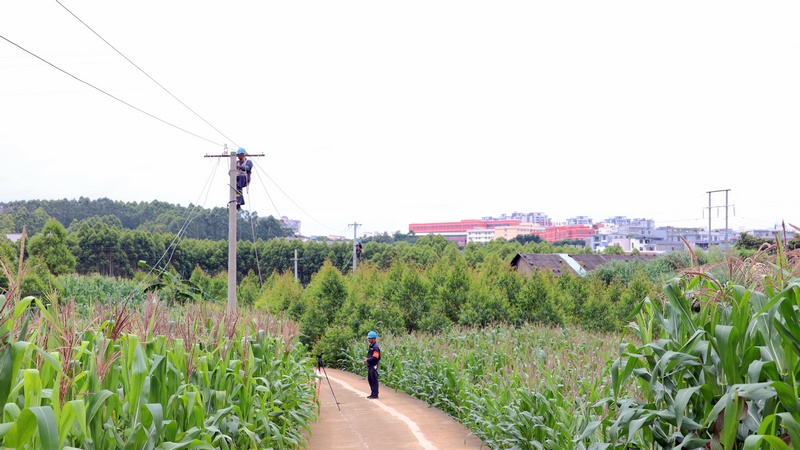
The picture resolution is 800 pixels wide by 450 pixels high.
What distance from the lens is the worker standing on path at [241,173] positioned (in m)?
13.9

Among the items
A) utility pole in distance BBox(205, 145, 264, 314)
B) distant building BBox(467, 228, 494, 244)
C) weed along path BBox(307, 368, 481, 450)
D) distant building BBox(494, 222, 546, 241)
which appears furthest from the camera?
distant building BBox(467, 228, 494, 244)

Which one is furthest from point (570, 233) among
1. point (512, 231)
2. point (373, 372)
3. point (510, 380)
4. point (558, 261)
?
point (510, 380)

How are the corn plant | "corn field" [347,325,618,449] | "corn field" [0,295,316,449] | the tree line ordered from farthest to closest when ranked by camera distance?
the tree line → "corn field" [347,325,618,449] → the corn plant → "corn field" [0,295,316,449]

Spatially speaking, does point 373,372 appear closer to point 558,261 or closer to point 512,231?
point 558,261

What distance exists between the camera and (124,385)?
13.4 feet

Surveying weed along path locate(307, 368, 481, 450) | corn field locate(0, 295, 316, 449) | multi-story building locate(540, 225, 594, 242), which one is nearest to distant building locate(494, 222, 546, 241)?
multi-story building locate(540, 225, 594, 242)

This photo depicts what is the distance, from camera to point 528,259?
135 ft

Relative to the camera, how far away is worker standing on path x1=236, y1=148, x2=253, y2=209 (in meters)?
Answer: 13.9

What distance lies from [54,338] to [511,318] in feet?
58.6

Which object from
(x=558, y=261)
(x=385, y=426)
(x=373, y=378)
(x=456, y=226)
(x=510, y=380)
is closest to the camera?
(x=510, y=380)

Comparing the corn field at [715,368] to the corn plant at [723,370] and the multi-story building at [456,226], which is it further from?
the multi-story building at [456,226]

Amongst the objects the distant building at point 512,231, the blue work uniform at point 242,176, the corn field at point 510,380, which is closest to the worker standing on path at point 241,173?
the blue work uniform at point 242,176

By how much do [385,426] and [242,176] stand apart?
6.72 m

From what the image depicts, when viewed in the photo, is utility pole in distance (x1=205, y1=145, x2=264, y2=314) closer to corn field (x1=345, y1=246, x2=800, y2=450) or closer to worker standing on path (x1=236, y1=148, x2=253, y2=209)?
worker standing on path (x1=236, y1=148, x2=253, y2=209)
